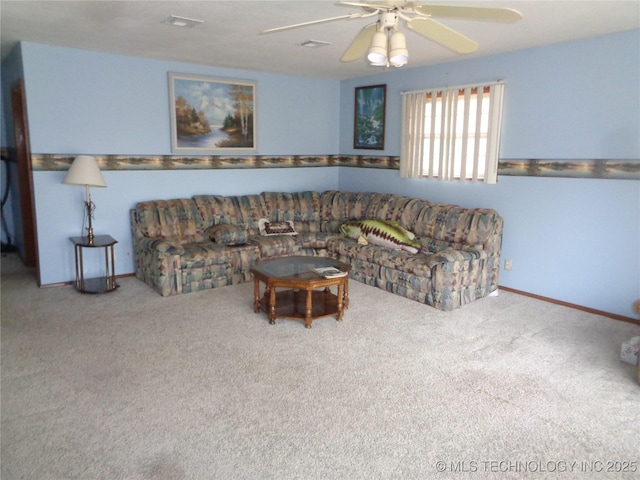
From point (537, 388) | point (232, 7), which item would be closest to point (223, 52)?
point (232, 7)

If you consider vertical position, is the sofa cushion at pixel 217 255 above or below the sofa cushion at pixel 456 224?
below

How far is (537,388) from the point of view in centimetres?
290

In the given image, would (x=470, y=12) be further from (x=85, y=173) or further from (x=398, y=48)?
(x=85, y=173)

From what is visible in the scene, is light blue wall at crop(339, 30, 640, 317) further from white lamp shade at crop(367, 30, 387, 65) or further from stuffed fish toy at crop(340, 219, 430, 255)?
white lamp shade at crop(367, 30, 387, 65)

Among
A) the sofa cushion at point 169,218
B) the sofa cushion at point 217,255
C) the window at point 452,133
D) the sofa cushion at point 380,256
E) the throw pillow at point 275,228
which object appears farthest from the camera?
the throw pillow at point 275,228

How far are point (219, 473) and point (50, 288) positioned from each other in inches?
137

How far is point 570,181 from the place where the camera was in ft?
13.8

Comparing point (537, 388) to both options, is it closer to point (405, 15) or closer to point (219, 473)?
point (219, 473)

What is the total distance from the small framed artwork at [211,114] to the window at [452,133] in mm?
1930

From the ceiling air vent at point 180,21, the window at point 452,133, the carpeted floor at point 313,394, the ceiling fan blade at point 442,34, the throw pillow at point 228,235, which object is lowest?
the carpeted floor at point 313,394

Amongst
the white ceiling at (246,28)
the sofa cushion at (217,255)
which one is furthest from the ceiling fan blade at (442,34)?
the sofa cushion at (217,255)

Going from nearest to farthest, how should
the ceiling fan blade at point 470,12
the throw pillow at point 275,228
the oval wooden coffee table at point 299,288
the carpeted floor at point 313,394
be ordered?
the ceiling fan blade at point 470,12 < the carpeted floor at point 313,394 < the oval wooden coffee table at point 299,288 < the throw pillow at point 275,228

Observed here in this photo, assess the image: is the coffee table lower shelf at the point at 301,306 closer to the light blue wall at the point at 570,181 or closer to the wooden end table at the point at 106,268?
the wooden end table at the point at 106,268

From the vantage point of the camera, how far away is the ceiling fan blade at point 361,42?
2.55 m
